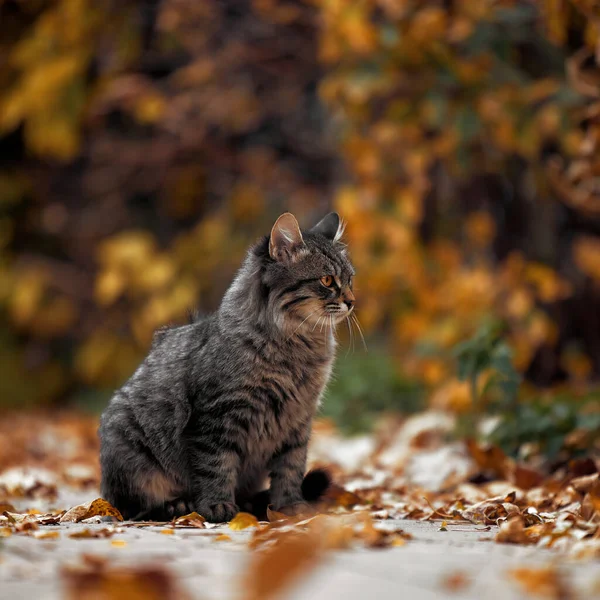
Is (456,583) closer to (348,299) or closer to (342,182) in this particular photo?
(348,299)

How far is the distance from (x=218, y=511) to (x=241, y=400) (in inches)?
16.9

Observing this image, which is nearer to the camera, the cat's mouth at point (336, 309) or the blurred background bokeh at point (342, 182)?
the cat's mouth at point (336, 309)

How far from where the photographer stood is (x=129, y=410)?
3664mm

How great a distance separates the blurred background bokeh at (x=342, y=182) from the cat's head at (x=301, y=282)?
0.81 meters

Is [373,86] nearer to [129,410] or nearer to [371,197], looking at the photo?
[371,197]

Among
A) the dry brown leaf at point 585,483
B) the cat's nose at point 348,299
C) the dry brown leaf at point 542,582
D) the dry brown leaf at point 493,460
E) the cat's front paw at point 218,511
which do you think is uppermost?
the cat's nose at point 348,299

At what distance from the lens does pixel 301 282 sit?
144 inches

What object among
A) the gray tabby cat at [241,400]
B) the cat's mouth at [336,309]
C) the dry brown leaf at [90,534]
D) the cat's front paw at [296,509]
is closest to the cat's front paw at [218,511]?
the gray tabby cat at [241,400]

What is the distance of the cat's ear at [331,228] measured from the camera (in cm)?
400

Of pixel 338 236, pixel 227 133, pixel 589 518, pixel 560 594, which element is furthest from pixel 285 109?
pixel 560 594

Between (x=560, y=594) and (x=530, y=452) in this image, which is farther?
(x=530, y=452)

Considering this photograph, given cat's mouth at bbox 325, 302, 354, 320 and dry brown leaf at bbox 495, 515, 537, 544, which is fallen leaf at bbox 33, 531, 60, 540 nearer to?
dry brown leaf at bbox 495, 515, 537, 544

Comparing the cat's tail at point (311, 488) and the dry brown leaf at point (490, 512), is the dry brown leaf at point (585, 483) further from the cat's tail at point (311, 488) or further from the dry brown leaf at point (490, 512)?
the cat's tail at point (311, 488)

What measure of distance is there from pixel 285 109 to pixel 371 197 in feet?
9.62
